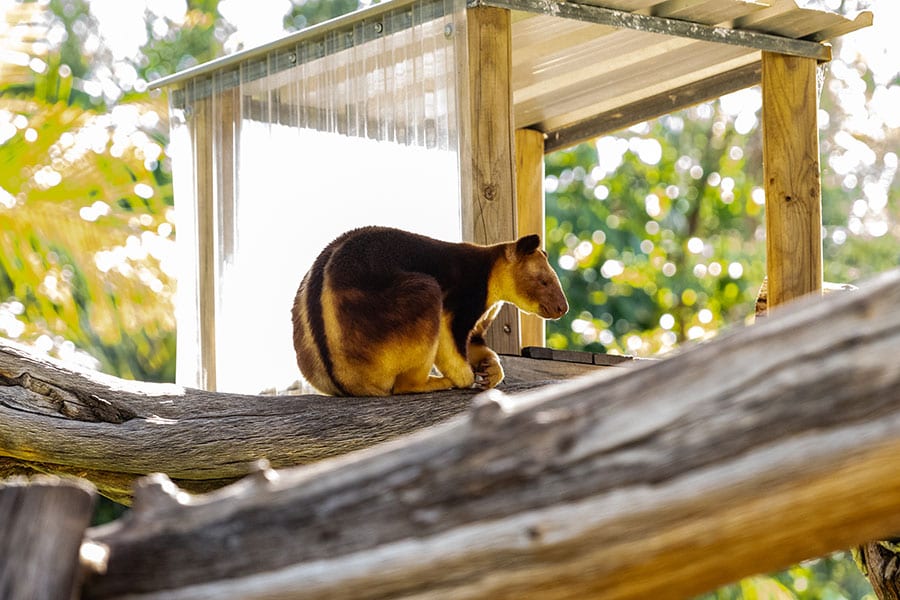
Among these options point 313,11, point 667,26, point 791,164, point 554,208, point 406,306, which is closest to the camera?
point 406,306

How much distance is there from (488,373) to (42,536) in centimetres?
317

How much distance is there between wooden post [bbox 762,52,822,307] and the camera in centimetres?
682

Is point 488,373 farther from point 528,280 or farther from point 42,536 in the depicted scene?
point 42,536

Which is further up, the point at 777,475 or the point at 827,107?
the point at 777,475

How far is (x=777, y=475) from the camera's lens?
176 centimetres

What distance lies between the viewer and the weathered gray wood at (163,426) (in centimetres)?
468

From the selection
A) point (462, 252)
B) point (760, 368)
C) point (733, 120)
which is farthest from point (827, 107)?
point (760, 368)

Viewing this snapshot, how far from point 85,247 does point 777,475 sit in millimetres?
7516

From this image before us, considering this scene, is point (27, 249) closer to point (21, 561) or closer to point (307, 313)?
point (307, 313)

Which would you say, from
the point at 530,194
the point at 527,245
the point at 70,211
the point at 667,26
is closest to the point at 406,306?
the point at 527,245

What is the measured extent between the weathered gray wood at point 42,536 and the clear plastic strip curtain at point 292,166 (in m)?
3.96

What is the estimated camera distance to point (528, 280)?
17.4 feet

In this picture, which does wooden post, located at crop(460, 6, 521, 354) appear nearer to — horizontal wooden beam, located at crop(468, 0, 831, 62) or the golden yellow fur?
horizontal wooden beam, located at crop(468, 0, 831, 62)

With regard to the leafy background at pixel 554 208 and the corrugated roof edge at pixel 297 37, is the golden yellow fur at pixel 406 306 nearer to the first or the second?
the corrugated roof edge at pixel 297 37
